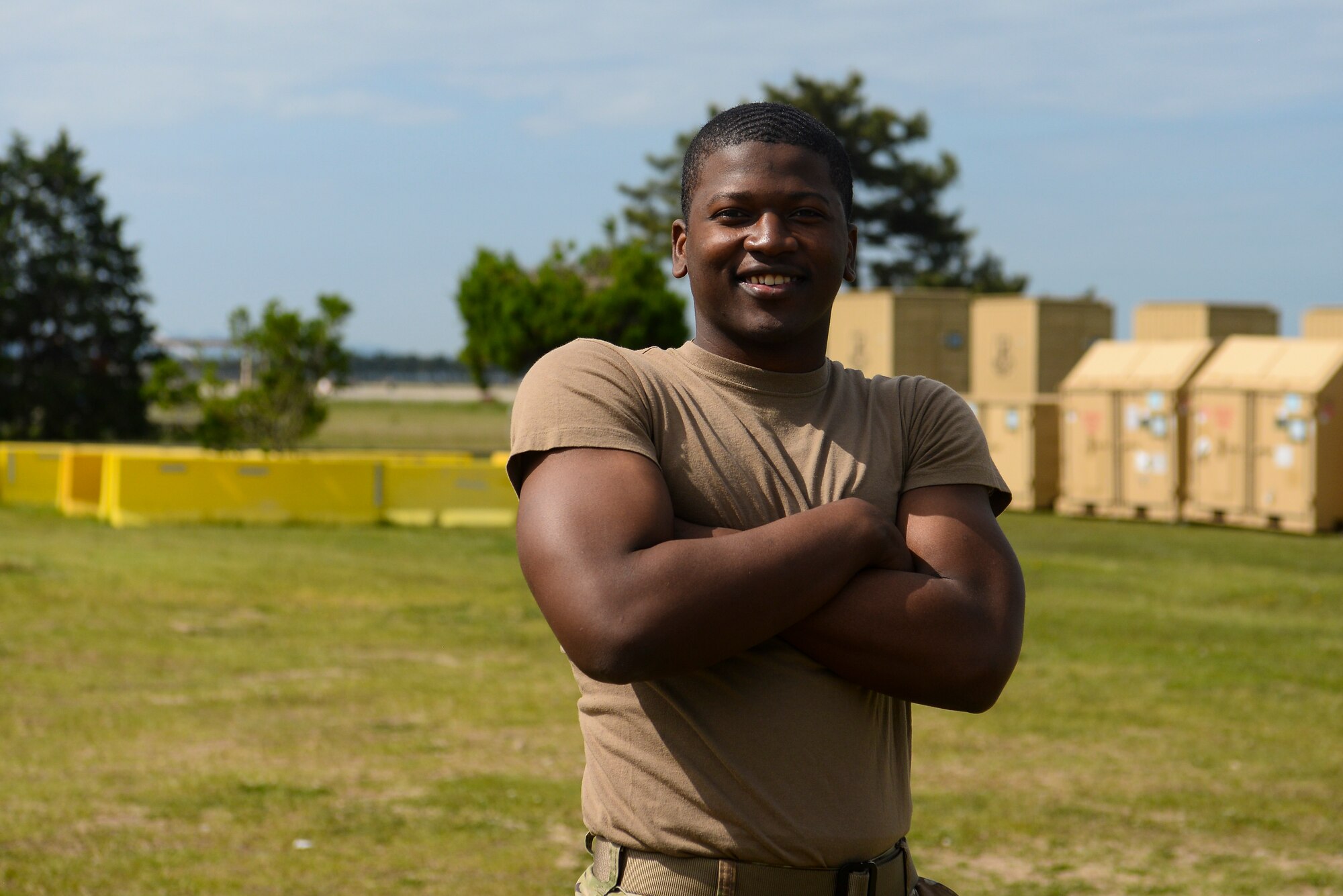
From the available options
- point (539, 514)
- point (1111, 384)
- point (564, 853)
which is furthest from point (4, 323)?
point (539, 514)

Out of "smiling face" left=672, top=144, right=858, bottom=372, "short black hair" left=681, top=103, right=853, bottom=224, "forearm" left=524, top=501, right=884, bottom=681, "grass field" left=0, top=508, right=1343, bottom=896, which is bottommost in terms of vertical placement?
"grass field" left=0, top=508, right=1343, bottom=896

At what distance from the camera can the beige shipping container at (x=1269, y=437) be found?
19609mm

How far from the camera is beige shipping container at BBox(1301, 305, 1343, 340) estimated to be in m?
27.9

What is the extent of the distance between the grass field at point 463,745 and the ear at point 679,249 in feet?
12.0

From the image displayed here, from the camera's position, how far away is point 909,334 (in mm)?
30109

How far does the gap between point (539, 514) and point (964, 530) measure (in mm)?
645

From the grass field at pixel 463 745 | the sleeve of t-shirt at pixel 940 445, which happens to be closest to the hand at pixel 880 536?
the sleeve of t-shirt at pixel 940 445

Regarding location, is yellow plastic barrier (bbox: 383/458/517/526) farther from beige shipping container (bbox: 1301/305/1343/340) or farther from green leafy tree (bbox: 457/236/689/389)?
green leafy tree (bbox: 457/236/689/389)

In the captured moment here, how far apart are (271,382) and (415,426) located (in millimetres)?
34730

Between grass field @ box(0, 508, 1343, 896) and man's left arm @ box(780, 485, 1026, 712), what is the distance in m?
3.60

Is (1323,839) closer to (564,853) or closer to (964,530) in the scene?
(564,853)

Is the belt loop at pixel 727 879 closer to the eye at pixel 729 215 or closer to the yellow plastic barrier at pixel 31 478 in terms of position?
the eye at pixel 729 215

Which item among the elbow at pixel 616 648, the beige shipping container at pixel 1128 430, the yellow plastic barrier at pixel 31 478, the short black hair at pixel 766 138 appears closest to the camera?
the elbow at pixel 616 648

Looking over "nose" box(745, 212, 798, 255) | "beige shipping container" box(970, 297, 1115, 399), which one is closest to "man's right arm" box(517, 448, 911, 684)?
"nose" box(745, 212, 798, 255)
